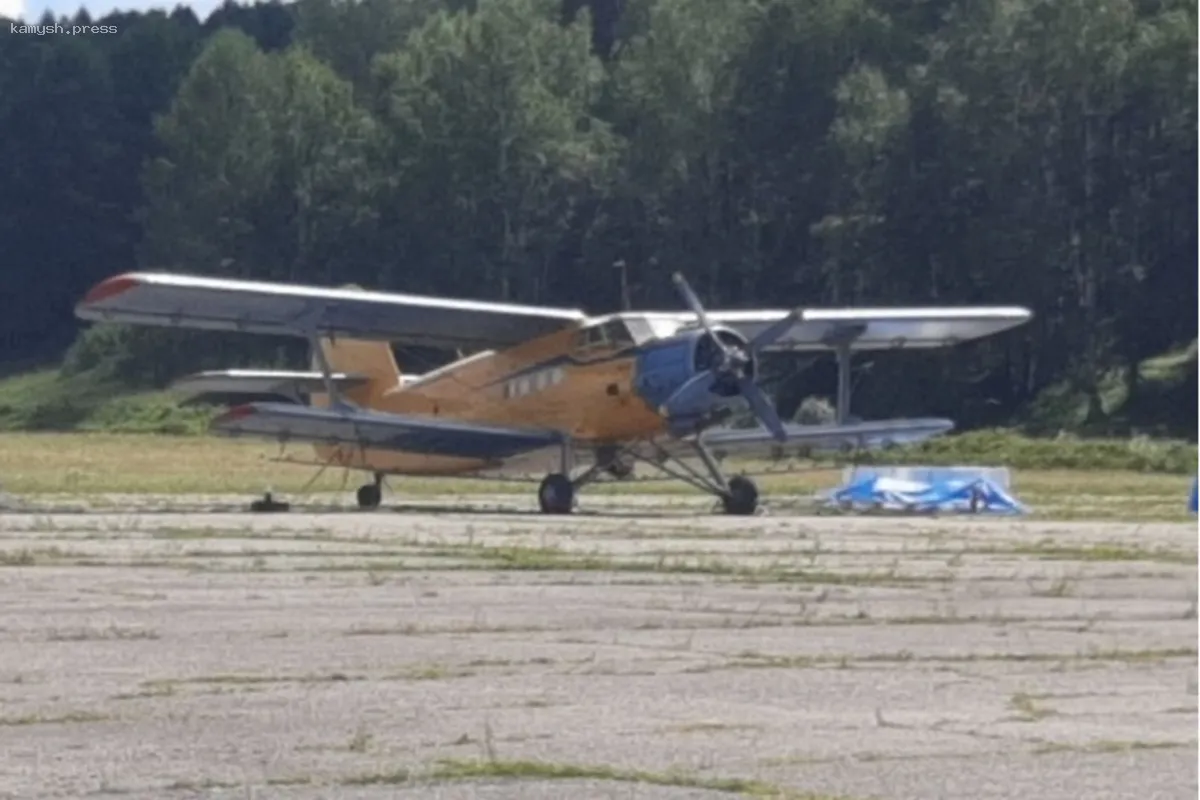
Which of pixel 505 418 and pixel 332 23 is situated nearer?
pixel 505 418

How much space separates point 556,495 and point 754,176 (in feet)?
152

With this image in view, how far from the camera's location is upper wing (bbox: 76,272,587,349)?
31641mm

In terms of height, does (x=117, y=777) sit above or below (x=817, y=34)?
below

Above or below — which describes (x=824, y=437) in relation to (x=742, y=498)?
above

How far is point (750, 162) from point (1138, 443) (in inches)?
1028

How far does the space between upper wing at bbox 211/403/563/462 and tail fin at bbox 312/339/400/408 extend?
255 cm

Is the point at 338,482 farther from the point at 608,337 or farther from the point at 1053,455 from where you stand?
the point at 1053,455

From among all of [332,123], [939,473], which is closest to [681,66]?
[332,123]

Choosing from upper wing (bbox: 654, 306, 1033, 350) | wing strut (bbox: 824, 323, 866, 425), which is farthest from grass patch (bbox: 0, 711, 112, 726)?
wing strut (bbox: 824, 323, 866, 425)

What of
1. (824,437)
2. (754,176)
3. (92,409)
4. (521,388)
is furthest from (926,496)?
(92,409)

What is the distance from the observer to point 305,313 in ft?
108

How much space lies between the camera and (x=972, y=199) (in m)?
70.5

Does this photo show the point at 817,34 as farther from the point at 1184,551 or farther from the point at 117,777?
the point at 117,777

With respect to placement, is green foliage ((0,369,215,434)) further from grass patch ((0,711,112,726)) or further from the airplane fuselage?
grass patch ((0,711,112,726))
